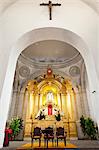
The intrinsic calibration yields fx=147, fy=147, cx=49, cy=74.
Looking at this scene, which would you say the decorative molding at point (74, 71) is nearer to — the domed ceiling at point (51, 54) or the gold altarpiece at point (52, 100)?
the domed ceiling at point (51, 54)

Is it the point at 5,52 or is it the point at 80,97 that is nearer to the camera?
the point at 5,52

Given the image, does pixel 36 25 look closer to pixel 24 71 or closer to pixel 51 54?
pixel 51 54

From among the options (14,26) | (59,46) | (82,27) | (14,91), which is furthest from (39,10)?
(14,91)

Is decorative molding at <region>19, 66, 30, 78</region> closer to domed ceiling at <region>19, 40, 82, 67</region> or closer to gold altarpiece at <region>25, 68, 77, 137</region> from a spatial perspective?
domed ceiling at <region>19, 40, 82, 67</region>

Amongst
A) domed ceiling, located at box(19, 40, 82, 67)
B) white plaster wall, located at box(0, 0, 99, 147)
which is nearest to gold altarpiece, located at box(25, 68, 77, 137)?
domed ceiling, located at box(19, 40, 82, 67)

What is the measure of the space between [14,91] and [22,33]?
25.8 feet

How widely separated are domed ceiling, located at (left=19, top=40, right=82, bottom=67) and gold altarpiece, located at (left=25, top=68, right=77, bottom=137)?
1050 millimetres

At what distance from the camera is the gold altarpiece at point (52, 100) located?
1162cm

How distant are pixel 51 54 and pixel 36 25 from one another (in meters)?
6.67

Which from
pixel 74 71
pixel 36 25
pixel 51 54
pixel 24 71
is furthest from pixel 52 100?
pixel 36 25

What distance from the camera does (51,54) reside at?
11633mm

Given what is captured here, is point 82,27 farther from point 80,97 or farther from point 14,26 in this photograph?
point 80,97

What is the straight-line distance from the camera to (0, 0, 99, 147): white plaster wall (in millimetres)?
4761

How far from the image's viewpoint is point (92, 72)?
480 centimetres
